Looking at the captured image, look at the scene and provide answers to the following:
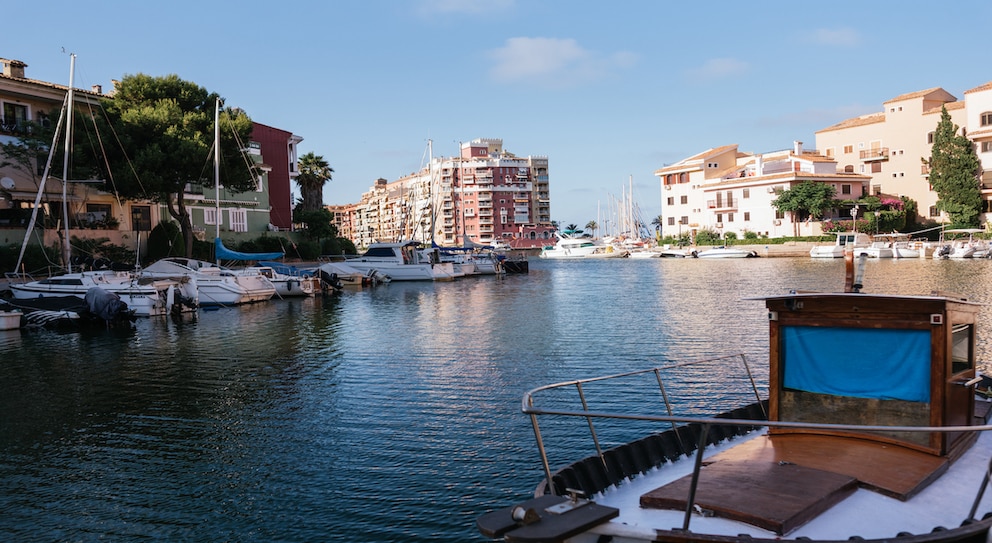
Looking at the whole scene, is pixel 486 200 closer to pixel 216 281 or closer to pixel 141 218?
pixel 141 218

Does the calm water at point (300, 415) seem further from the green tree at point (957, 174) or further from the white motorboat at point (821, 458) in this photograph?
the green tree at point (957, 174)

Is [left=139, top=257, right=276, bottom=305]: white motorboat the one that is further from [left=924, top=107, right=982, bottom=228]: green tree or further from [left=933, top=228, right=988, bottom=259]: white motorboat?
[left=924, top=107, right=982, bottom=228]: green tree

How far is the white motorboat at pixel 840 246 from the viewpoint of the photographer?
7756cm

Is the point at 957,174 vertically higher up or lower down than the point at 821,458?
higher up

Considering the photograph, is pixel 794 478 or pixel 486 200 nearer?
pixel 794 478

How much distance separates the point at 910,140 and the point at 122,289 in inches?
3465

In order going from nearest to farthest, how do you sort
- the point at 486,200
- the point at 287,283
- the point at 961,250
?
the point at 287,283 → the point at 961,250 → the point at 486,200

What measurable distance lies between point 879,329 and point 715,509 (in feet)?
9.95

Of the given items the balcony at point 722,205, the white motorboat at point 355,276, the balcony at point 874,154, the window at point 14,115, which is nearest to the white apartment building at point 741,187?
the balcony at point 722,205

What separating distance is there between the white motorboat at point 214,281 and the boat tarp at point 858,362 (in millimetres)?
37322

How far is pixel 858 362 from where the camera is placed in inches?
326

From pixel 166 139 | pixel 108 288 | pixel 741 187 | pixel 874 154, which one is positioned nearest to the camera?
pixel 108 288

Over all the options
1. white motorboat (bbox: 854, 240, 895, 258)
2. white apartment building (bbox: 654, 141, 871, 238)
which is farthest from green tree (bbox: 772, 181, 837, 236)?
white motorboat (bbox: 854, 240, 895, 258)

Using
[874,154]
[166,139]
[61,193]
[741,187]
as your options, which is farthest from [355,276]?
[874,154]
